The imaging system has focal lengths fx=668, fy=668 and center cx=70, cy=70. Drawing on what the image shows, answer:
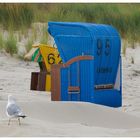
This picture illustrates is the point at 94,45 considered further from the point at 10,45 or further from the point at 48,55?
the point at 10,45

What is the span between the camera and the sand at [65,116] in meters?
6.91

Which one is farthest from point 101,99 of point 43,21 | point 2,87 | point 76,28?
point 43,21

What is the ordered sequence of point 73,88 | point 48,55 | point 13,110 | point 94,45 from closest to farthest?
1. point 13,110
2. point 94,45
3. point 73,88
4. point 48,55

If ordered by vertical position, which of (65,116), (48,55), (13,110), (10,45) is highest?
(10,45)

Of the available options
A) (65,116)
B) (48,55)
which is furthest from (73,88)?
(48,55)

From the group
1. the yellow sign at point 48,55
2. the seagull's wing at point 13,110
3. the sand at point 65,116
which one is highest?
the yellow sign at point 48,55

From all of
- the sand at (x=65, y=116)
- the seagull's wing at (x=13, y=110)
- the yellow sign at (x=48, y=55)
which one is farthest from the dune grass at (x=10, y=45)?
the seagull's wing at (x=13, y=110)

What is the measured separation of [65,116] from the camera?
8.34m

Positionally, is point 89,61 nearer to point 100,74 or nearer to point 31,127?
point 100,74

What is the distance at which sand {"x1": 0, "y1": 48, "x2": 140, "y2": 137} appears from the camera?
6914mm

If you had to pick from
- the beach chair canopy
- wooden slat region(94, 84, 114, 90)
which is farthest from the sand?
the beach chair canopy

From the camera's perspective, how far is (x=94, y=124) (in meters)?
8.19

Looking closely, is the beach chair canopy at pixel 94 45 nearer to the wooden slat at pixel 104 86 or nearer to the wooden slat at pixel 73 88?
the wooden slat at pixel 104 86

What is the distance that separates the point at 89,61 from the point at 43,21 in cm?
871
